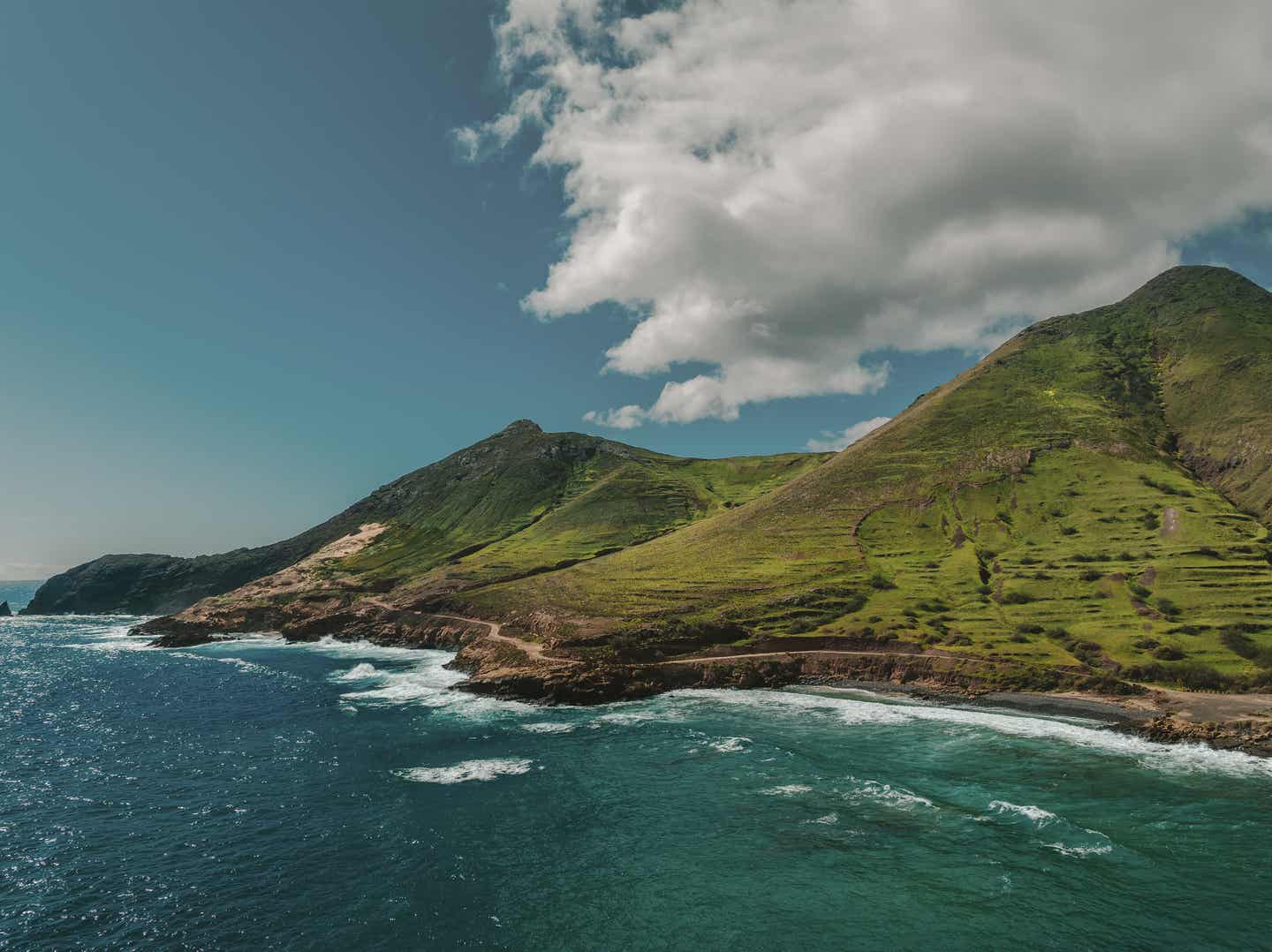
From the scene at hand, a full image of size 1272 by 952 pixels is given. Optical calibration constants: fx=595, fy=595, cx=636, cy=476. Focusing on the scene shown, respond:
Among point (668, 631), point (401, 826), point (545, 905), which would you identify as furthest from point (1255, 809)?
point (668, 631)

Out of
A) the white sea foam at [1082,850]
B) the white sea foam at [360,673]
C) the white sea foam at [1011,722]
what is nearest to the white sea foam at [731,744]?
the white sea foam at [1011,722]

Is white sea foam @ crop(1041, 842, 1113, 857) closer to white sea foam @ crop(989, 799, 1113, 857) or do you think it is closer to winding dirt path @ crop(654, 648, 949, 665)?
white sea foam @ crop(989, 799, 1113, 857)

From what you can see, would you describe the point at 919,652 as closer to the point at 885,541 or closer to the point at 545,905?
the point at 885,541

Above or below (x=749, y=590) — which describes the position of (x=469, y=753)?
below

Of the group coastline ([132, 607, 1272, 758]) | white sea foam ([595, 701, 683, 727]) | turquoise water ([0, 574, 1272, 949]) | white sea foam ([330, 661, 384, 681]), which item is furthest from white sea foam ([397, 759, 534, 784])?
white sea foam ([330, 661, 384, 681])

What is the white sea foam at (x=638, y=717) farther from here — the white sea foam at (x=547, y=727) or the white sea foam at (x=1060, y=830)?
the white sea foam at (x=1060, y=830)

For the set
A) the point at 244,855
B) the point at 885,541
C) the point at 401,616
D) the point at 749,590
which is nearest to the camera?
the point at 244,855
